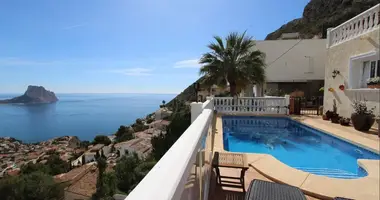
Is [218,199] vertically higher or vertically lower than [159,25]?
lower

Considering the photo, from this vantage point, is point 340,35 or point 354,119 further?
point 340,35

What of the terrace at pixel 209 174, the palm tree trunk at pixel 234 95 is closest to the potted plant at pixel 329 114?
the terrace at pixel 209 174

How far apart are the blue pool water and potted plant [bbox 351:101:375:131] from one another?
1024 millimetres

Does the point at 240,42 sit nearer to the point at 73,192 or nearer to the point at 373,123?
the point at 373,123

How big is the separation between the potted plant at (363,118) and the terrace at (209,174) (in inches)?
19.3

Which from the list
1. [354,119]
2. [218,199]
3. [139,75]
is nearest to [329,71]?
[354,119]

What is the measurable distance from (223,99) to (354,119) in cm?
593

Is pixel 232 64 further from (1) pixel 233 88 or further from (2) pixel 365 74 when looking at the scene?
(2) pixel 365 74

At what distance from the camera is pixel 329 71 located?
9.74m

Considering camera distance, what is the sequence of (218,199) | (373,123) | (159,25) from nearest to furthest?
(218,199) < (373,123) < (159,25)

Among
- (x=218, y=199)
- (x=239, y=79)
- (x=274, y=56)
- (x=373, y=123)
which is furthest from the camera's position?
(x=274, y=56)

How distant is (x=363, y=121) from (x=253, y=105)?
16.7 ft

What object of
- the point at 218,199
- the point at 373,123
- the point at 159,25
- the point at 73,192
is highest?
the point at 159,25

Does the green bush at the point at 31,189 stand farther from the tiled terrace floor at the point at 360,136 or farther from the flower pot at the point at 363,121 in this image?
the flower pot at the point at 363,121
